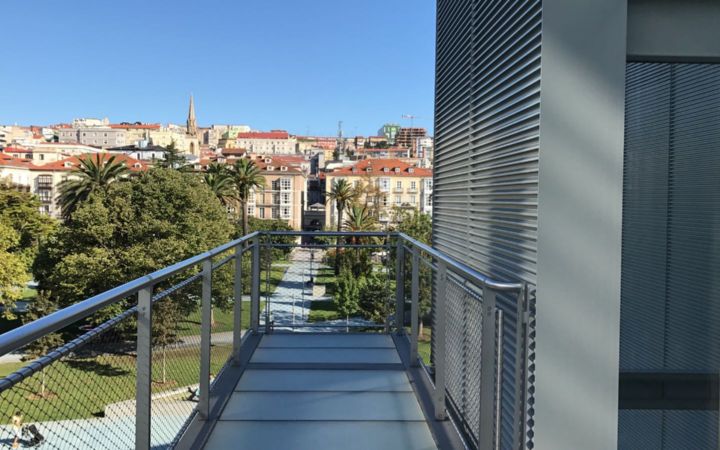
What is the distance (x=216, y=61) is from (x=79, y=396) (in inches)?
4610

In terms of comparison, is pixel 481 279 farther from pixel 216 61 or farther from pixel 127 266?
pixel 216 61

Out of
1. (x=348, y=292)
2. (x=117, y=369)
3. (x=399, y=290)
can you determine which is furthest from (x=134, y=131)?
(x=117, y=369)

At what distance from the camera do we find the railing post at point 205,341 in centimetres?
323

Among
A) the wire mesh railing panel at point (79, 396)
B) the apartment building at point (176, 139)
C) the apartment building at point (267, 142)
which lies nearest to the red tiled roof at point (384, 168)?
the apartment building at point (176, 139)

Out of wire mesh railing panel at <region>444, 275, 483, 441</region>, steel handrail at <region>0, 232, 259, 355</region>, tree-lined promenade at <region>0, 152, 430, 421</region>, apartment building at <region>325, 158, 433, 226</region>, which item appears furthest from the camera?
apartment building at <region>325, 158, 433, 226</region>

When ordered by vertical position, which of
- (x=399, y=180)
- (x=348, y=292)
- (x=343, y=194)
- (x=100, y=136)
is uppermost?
(x=100, y=136)

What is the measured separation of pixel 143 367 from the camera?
2170 mm

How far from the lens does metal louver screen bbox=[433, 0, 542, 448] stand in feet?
10.2

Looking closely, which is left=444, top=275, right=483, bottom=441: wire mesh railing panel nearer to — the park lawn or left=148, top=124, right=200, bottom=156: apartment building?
the park lawn

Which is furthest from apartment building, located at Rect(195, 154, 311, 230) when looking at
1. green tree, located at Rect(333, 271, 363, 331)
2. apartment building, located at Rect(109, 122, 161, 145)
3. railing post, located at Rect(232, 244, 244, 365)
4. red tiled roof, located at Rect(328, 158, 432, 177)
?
apartment building, located at Rect(109, 122, 161, 145)

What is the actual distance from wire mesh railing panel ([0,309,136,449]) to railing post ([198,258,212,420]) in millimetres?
858

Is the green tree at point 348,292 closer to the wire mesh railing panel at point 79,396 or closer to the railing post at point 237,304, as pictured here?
the railing post at point 237,304

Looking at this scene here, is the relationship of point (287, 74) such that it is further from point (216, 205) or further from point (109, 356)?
point (109, 356)

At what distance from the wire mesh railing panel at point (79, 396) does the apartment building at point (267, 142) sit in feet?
507
